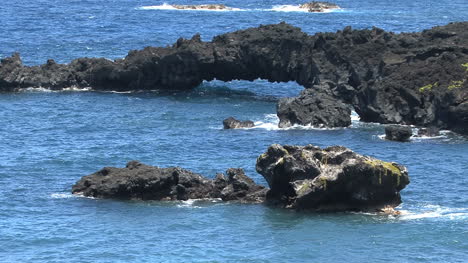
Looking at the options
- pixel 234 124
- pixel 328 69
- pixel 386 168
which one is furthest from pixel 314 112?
pixel 386 168

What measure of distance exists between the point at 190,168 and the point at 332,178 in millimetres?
16058

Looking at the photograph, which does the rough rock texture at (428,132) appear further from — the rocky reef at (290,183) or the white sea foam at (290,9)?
the white sea foam at (290,9)

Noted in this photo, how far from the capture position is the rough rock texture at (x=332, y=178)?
191 feet

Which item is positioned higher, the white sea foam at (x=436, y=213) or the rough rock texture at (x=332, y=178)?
the rough rock texture at (x=332, y=178)

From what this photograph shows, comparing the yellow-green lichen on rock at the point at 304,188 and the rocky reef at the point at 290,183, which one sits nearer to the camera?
the rocky reef at the point at 290,183

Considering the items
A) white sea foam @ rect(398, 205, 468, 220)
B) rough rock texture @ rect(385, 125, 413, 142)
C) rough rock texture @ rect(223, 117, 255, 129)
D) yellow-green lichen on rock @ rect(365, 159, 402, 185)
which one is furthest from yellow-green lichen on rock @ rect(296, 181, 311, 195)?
rough rock texture @ rect(223, 117, 255, 129)

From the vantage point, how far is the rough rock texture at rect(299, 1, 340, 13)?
184875mm

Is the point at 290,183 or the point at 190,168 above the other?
the point at 290,183

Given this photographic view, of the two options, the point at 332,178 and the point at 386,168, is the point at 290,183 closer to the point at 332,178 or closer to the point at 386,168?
the point at 332,178

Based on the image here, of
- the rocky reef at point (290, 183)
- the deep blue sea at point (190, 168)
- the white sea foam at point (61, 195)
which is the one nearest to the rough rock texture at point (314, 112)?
the deep blue sea at point (190, 168)

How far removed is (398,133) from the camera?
79.3 m

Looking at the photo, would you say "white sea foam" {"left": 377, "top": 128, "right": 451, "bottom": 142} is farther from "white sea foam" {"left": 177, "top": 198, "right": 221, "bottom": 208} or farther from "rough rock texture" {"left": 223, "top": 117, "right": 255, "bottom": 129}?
"white sea foam" {"left": 177, "top": 198, "right": 221, "bottom": 208}

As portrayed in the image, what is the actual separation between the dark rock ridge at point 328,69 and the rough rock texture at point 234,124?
3458 mm

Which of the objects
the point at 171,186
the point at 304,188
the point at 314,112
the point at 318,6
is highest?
the point at 304,188
